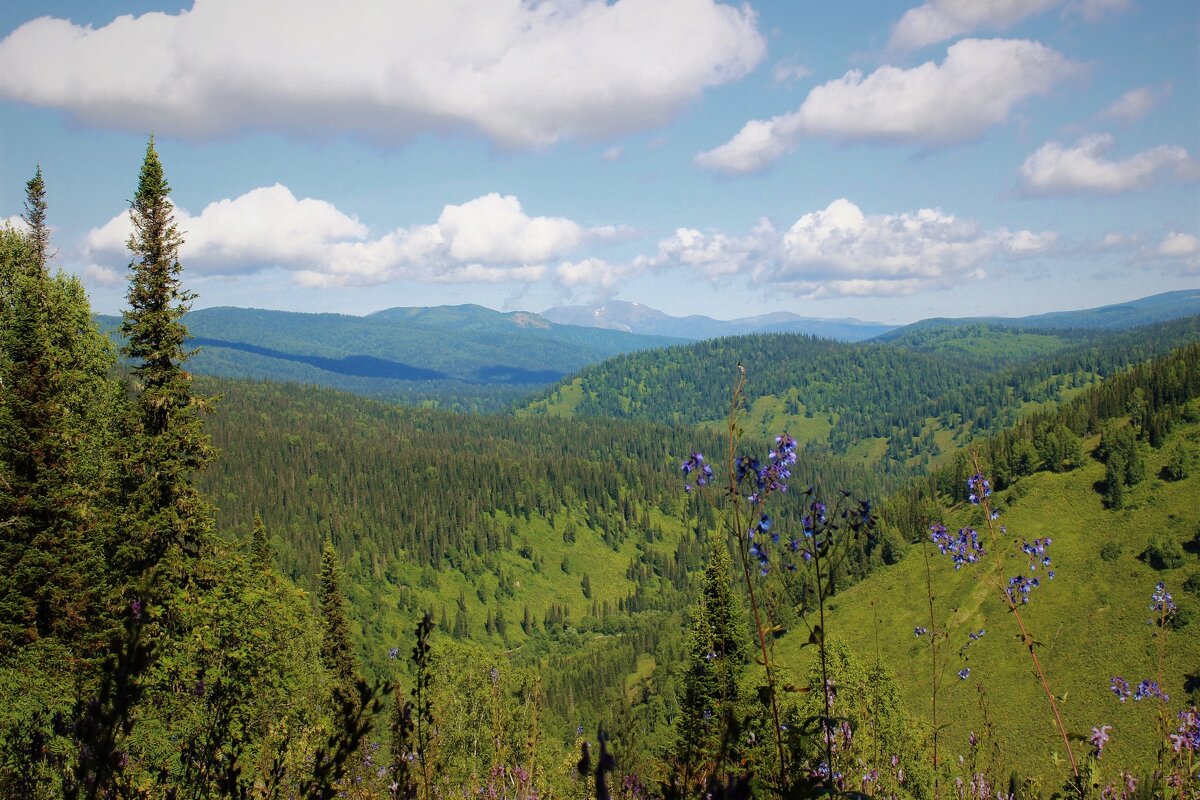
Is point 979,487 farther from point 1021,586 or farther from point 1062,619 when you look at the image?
point 1062,619

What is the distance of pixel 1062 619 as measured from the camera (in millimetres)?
73375

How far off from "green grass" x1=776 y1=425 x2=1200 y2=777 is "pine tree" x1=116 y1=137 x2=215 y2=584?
54.9m

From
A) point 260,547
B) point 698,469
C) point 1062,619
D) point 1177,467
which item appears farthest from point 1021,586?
point 1177,467

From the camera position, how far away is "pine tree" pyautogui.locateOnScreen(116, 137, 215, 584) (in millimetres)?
21250

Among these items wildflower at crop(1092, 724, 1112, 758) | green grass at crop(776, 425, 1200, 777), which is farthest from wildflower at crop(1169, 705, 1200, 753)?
green grass at crop(776, 425, 1200, 777)

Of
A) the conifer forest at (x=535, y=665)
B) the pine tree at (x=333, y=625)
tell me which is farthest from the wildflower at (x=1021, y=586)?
the pine tree at (x=333, y=625)

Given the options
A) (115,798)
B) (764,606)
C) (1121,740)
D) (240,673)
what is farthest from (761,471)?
(1121,740)

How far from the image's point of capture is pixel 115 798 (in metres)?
4.88

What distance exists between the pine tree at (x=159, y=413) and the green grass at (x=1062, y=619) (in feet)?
180

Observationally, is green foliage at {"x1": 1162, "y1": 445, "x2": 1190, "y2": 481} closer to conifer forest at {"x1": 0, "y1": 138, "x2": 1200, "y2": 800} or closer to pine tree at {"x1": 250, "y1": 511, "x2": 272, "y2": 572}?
conifer forest at {"x1": 0, "y1": 138, "x2": 1200, "y2": 800}

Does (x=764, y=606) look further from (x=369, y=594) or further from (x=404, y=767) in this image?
(x=369, y=594)

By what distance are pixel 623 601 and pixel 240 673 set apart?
17119 centimetres

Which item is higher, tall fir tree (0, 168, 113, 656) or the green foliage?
tall fir tree (0, 168, 113, 656)

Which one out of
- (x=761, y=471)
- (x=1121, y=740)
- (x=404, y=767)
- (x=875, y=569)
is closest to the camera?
(x=404, y=767)
